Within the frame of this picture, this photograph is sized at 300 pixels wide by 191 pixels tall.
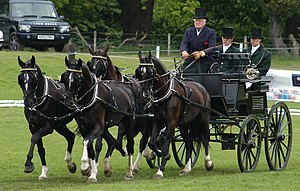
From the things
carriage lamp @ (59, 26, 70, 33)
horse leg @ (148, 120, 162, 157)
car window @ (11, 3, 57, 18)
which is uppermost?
car window @ (11, 3, 57, 18)

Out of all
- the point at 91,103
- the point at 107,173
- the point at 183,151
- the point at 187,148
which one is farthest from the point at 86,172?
the point at 183,151

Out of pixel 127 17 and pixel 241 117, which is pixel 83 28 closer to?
pixel 127 17

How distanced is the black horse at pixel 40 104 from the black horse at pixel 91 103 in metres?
0.31

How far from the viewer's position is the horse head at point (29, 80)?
38.5 ft

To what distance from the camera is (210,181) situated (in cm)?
1184

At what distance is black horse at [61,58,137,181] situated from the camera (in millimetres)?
11781

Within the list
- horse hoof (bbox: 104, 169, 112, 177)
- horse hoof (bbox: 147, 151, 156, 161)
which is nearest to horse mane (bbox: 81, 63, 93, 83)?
horse hoof (bbox: 104, 169, 112, 177)

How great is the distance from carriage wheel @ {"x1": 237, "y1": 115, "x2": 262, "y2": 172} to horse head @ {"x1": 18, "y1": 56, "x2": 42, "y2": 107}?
310cm

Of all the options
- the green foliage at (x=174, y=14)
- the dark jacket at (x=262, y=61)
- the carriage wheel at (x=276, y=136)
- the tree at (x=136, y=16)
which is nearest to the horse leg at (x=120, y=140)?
the carriage wheel at (x=276, y=136)

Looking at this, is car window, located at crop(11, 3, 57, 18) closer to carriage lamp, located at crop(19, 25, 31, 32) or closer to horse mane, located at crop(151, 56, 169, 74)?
carriage lamp, located at crop(19, 25, 31, 32)

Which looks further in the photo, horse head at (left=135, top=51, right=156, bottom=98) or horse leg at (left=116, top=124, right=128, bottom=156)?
horse leg at (left=116, top=124, right=128, bottom=156)

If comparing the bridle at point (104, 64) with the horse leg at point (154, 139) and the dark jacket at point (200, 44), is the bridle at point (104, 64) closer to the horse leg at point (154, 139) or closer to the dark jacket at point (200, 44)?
the horse leg at point (154, 139)

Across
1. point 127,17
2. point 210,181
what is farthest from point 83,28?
point 210,181

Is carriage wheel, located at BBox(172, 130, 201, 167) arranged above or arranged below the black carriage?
below
